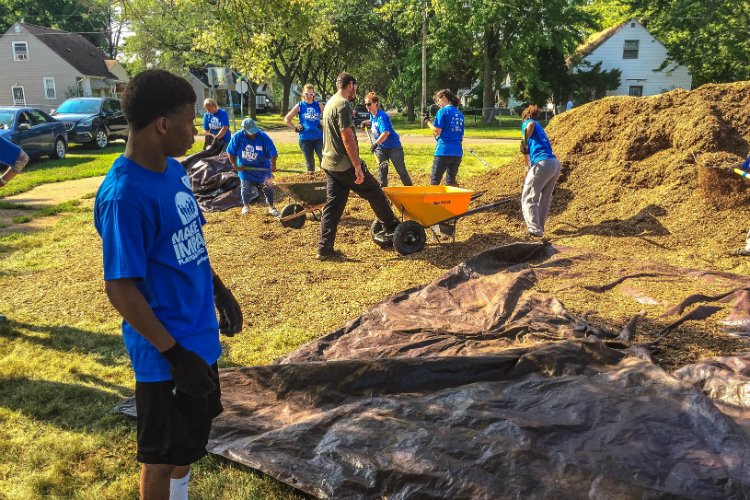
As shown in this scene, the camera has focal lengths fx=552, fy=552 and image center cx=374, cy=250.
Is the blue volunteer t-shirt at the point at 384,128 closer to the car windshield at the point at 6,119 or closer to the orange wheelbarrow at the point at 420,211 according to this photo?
the orange wheelbarrow at the point at 420,211

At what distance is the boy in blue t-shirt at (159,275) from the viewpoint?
173 cm

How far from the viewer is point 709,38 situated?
3809 centimetres

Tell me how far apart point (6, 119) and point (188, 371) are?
17.0 m

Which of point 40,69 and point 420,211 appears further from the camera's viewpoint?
point 40,69

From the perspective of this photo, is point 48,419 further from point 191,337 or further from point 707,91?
point 707,91

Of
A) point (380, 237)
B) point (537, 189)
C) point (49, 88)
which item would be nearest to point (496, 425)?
point (380, 237)

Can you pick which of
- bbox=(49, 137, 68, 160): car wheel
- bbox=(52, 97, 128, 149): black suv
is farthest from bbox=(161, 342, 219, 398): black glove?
bbox=(52, 97, 128, 149): black suv

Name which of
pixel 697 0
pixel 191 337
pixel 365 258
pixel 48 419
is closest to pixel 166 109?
pixel 191 337

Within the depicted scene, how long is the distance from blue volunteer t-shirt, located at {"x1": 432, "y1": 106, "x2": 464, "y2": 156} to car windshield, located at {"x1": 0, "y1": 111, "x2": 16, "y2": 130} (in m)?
12.9

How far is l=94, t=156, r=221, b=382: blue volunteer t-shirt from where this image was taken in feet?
5.61

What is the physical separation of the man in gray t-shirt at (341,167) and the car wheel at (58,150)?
13.8m

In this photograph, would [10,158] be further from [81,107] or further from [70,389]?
[81,107]

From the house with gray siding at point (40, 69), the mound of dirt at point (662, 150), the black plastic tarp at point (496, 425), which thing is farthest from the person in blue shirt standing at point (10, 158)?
the house with gray siding at point (40, 69)

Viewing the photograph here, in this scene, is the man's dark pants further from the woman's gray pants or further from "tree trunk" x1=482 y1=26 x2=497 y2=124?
"tree trunk" x1=482 y1=26 x2=497 y2=124
